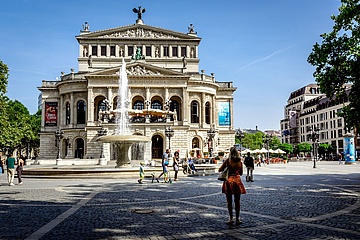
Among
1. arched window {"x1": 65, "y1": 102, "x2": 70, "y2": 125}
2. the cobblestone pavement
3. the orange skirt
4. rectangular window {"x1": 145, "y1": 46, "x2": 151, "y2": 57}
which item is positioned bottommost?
the cobblestone pavement

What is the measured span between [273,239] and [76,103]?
55064mm

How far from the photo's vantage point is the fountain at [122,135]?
26347 mm

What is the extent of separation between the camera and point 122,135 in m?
26.6

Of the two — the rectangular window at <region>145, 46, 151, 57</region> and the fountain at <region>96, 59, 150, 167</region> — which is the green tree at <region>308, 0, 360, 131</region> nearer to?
the fountain at <region>96, 59, 150, 167</region>

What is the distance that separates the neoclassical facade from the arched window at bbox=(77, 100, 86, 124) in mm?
159

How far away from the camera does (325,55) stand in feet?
71.1

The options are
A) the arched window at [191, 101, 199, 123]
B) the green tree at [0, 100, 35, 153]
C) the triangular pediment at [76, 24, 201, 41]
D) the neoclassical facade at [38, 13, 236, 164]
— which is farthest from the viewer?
the triangular pediment at [76, 24, 201, 41]

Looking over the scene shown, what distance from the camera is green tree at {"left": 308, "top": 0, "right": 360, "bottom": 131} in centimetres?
2055

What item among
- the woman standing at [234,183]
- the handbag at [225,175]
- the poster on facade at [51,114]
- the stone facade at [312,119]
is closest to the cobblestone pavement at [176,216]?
the woman standing at [234,183]

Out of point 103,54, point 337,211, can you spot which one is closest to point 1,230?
point 337,211

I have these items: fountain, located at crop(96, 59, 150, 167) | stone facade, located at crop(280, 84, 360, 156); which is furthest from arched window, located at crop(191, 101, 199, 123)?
stone facade, located at crop(280, 84, 360, 156)

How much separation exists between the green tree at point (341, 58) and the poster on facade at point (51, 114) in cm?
4962

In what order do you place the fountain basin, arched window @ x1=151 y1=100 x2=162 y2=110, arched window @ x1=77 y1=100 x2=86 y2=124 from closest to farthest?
the fountain basin < arched window @ x1=151 y1=100 x2=162 y2=110 < arched window @ x1=77 y1=100 x2=86 y2=124

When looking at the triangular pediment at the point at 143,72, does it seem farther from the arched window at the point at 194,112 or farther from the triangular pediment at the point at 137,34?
the triangular pediment at the point at 137,34
